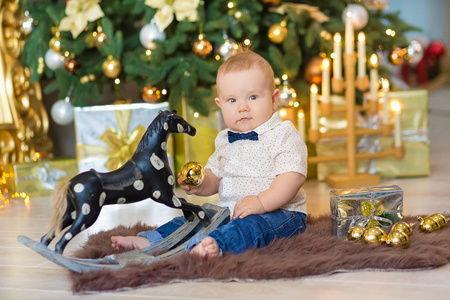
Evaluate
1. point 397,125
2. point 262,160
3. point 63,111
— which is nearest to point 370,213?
point 262,160

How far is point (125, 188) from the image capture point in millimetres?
1344

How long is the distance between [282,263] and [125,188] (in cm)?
37

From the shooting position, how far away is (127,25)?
2.63 m

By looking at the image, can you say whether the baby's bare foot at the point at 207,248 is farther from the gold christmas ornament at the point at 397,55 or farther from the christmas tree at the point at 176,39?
the gold christmas ornament at the point at 397,55

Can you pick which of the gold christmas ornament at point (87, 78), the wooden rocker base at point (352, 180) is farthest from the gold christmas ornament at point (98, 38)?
the wooden rocker base at point (352, 180)

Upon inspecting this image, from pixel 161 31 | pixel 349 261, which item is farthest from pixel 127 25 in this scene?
pixel 349 261

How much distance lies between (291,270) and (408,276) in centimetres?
24

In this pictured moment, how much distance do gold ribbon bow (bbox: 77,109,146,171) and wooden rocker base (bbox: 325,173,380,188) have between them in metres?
0.77

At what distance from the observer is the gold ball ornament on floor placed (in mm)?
2404

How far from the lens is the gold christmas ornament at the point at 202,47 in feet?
7.69

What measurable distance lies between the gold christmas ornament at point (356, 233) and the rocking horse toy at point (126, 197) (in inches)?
11.6

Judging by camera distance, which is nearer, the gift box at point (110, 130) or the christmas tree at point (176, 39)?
the christmas tree at point (176, 39)

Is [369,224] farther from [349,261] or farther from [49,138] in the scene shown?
[49,138]

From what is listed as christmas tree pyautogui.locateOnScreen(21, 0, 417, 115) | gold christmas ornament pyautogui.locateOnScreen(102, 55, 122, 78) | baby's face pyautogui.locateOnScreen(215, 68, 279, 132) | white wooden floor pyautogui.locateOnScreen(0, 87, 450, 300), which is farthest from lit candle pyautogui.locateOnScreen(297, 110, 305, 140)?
baby's face pyautogui.locateOnScreen(215, 68, 279, 132)
